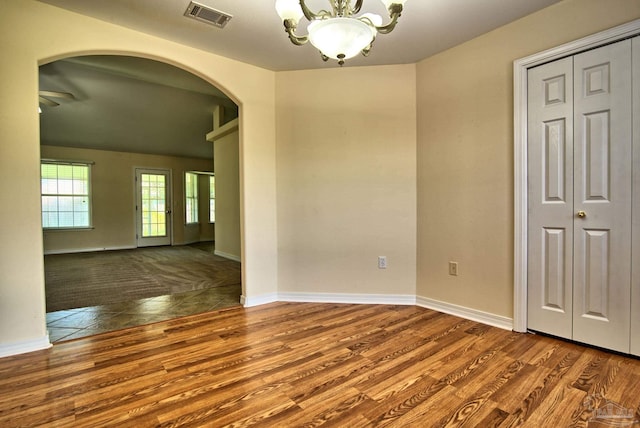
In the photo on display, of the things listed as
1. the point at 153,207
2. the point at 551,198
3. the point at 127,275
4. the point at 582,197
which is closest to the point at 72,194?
the point at 153,207

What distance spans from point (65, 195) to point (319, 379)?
27.2 ft

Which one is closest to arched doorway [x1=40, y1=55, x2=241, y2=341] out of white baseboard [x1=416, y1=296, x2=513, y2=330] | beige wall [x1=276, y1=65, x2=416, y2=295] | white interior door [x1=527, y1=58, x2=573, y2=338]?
beige wall [x1=276, y1=65, x2=416, y2=295]

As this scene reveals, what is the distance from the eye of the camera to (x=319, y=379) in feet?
6.10

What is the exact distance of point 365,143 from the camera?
332 cm

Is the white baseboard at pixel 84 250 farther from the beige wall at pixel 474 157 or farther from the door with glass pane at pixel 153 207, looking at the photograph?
the beige wall at pixel 474 157

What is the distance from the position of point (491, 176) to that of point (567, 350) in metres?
1.42

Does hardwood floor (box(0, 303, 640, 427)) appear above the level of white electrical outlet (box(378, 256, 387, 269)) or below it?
below

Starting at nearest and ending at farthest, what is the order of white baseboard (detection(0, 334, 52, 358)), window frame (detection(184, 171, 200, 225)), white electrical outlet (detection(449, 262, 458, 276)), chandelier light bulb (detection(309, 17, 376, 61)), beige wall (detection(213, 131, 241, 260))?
1. chandelier light bulb (detection(309, 17, 376, 61))
2. white baseboard (detection(0, 334, 52, 358))
3. white electrical outlet (detection(449, 262, 458, 276))
4. beige wall (detection(213, 131, 241, 260))
5. window frame (detection(184, 171, 200, 225))

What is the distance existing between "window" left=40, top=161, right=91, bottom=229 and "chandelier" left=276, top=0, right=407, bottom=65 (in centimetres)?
810

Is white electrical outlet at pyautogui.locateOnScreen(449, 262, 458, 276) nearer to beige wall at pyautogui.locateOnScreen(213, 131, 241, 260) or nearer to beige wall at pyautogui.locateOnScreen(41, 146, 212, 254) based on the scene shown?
beige wall at pyautogui.locateOnScreen(213, 131, 241, 260)

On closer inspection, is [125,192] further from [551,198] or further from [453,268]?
[551,198]

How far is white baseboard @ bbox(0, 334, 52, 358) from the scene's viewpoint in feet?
Result: 7.09

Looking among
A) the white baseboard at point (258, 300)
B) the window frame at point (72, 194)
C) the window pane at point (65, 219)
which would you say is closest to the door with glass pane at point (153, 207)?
the window frame at point (72, 194)

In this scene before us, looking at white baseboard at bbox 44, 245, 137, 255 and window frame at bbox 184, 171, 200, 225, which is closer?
white baseboard at bbox 44, 245, 137, 255
